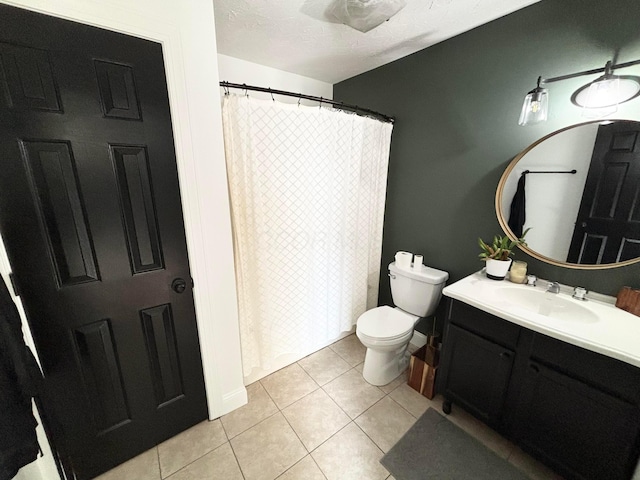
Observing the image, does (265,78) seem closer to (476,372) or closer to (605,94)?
(605,94)

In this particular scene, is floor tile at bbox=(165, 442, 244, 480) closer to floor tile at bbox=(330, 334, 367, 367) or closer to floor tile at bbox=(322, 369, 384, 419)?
floor tile at bbox=(322, 369, 384, 419)

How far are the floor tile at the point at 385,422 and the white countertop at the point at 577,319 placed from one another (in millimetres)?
868

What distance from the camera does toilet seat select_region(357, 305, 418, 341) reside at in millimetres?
1652

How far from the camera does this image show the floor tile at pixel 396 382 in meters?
1.76

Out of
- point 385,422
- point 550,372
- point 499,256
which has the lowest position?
point 385,422

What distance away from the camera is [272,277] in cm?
166

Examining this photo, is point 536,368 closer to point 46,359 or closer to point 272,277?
point 272,277

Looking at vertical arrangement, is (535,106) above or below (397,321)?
above

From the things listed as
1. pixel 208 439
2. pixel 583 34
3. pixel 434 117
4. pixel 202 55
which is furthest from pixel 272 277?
pixel 583 34

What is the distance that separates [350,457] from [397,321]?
0.85 metres

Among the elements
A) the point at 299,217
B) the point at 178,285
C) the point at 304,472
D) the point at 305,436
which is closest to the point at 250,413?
the point at 305,436

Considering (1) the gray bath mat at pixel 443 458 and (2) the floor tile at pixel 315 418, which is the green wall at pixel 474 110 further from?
(2) the floor tile at pixel 315 418

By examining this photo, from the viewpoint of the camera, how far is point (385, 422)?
59.8 inches

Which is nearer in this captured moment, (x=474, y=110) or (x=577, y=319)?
(x=577, y=319)
